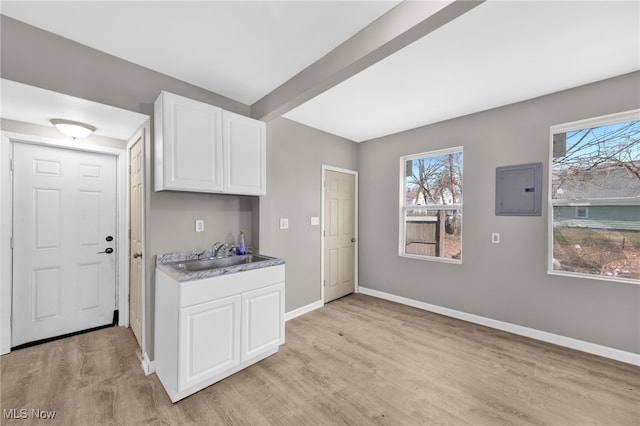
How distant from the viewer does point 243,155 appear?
2508 millimetres

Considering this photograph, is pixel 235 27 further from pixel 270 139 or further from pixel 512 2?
pixel 512 2

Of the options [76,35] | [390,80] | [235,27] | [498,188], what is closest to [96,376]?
[76,35]

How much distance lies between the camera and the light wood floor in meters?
1.75

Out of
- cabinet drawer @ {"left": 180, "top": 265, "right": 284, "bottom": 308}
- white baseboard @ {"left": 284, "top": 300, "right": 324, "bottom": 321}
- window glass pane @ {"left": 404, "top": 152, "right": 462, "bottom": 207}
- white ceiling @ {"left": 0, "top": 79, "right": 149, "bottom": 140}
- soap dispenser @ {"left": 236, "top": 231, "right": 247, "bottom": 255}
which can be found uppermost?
white ceiling @ {"left": 0, "top": 79, "right": 149, "bottom": 140}

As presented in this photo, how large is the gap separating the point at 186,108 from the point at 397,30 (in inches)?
66.7

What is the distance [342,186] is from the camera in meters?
4.20

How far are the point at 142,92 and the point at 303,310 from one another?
9.81ft

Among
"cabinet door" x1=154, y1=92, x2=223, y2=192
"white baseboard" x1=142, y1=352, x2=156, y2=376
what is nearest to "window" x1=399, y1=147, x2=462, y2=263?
"cabinet door" x1=154, y1=92, x2=223, y2=192

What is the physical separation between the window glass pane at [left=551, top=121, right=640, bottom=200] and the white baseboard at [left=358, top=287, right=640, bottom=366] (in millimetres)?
1452

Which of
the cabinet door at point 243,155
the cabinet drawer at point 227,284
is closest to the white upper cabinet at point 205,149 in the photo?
the cabinet door at point 243,155

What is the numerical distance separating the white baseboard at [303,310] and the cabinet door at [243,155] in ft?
5.49

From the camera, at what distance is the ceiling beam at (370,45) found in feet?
4.55

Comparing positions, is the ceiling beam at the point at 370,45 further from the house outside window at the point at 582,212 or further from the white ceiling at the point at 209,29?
the house outside window at the point at 582,212

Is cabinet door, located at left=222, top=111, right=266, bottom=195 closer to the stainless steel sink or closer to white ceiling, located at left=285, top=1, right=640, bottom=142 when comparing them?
the stainless steel sink
